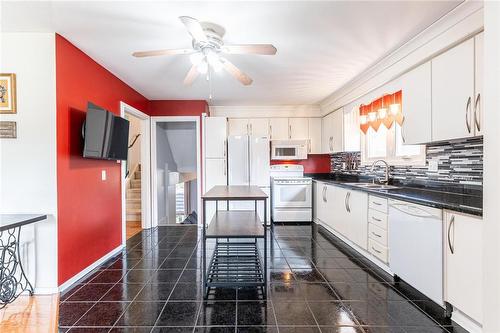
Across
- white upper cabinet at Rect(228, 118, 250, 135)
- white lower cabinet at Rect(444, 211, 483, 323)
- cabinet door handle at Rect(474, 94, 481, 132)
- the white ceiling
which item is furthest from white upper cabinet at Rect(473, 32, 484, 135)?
white upper cabinet at Rect(228, 118, 250, 135)

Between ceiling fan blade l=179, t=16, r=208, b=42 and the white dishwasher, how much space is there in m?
2.26

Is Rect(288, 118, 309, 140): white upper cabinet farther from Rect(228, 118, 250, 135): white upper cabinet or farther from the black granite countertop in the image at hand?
the black granite countertop

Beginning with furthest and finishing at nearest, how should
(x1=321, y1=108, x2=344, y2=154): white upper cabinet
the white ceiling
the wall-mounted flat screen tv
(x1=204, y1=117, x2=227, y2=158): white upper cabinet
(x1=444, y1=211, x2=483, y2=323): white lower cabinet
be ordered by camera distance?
(x1=204, y1=117, x2=227, y2=158): white upper cabinet < (x1=321, y1=108, x2=344, y2=154): white upper cabinet < the wall-mounted flat screen tv < the white ceiling < (x1=444, y1=211, x2=483, y2=323): white lower cabinet

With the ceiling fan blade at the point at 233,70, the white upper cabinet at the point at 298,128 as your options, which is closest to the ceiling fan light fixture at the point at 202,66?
the ceiling fan blade at the point at 233,70

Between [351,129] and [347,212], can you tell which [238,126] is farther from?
[347,212]

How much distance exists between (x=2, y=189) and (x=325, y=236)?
4.01 metres

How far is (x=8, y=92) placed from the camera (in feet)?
7.47

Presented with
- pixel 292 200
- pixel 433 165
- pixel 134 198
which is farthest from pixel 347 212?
pixel 134 198

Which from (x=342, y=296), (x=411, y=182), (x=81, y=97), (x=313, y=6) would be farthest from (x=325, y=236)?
(x=81, y=97)

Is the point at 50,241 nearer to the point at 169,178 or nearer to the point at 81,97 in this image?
the point at 81,97

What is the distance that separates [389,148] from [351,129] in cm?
96

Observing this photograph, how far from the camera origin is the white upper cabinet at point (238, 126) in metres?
5.24

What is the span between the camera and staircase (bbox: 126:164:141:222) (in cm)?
522

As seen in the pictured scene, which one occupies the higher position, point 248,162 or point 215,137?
point 215,137
